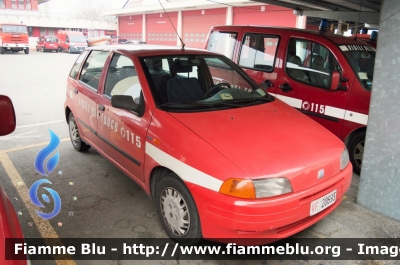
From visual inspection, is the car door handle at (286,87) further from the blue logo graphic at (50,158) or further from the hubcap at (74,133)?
the blue logo graphic at (50,158)

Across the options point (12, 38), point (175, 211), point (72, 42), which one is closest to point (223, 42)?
point (175, 211)

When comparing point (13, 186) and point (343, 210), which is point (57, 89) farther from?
point (343, 210)

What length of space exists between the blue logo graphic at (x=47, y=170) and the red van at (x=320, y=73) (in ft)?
8.87

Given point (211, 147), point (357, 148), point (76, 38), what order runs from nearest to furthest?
point (211, 147)
point (357, 148)
point (76, 38)

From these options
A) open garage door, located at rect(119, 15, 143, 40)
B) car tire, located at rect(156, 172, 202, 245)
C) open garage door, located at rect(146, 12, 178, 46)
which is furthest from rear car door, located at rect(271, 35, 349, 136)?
open garage door, located at rect(119, 15, 143, 40)

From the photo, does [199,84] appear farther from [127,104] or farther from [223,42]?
[223,42]

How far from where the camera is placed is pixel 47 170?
14.3 feet

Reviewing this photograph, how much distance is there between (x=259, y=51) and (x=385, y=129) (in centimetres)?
259

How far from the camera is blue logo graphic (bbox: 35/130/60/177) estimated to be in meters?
4.38

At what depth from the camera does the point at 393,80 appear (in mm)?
3174

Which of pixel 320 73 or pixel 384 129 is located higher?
pixel 320 73

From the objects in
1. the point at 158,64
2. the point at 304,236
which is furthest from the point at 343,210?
the point at 158,64

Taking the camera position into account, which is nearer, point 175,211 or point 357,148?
point 175,211

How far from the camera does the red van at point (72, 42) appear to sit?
30.7 m
